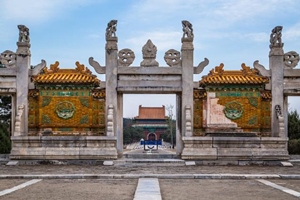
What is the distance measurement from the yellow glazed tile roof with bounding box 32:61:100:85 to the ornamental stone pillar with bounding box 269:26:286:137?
25.8 feet

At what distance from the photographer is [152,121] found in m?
64.1

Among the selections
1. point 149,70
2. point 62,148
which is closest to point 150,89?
point 149,70

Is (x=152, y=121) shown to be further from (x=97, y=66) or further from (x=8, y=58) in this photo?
(x=8, y=58)

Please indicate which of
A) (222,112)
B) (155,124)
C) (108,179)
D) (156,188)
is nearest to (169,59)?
(222,112)

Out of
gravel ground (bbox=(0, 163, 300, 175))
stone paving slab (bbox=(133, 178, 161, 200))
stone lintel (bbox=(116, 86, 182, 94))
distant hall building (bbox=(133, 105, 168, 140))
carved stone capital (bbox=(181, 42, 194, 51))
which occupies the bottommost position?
gravel ground (bbox=(0, 163, 300, 175))

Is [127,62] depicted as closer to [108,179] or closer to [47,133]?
[47,133]

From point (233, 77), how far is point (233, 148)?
350 centimetres

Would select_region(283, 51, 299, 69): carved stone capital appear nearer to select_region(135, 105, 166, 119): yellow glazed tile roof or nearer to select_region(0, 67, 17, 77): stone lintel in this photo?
select_region(0, 67, 17, 77): stone lintel

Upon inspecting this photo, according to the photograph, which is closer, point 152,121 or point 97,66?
point 97,66

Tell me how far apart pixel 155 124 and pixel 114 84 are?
44112 millimetres

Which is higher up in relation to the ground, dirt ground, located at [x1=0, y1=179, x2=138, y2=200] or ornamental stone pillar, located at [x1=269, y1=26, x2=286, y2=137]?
ornamental stone pillar, located at [x1=269, y1=26, x2=286, y2=137]

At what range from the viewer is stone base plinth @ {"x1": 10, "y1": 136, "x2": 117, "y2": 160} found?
62.6ft

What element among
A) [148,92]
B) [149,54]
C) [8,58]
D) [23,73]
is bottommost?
[148,92]

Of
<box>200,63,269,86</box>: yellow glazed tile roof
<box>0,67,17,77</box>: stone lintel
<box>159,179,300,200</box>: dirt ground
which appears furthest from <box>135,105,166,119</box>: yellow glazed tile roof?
<box>159,179,300,200</box>: dirt ground
